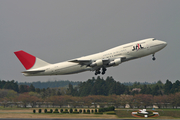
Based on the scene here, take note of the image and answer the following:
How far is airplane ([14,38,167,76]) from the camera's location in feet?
193

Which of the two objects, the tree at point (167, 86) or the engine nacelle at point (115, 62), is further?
the tree at point (167, 86)

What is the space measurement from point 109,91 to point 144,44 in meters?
76.8

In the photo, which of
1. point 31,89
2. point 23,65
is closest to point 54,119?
point 23,65

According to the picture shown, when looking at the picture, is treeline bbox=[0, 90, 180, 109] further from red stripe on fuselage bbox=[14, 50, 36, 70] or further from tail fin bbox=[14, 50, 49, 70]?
red stripe on fuselage bbox=[14, 50, 36, 70]

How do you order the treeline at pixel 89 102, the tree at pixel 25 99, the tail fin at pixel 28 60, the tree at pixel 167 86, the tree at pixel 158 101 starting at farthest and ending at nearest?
the tree at pixel 167 86 → the tree at pixel 158 101 → the tree at pixel 25 99 → the treeline at pixel 89 102 → the tail fin at pixel 28 60

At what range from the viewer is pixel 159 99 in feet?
292

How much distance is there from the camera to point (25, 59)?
6456 cm

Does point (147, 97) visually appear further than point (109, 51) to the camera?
Yes

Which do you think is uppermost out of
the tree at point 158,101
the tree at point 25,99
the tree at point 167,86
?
the tree at point 167,86

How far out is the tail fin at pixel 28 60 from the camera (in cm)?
6438

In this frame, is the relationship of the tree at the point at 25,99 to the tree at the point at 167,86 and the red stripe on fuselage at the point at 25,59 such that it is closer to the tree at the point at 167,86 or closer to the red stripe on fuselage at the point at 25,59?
the red stripe on fuselage at the point at 25,59

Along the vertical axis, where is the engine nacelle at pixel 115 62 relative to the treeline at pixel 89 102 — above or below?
above

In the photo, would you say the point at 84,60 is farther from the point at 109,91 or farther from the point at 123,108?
the point at 109,91

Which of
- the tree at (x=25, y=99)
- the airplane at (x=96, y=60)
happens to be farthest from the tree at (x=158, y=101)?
the tree at (x=25, y=99)
